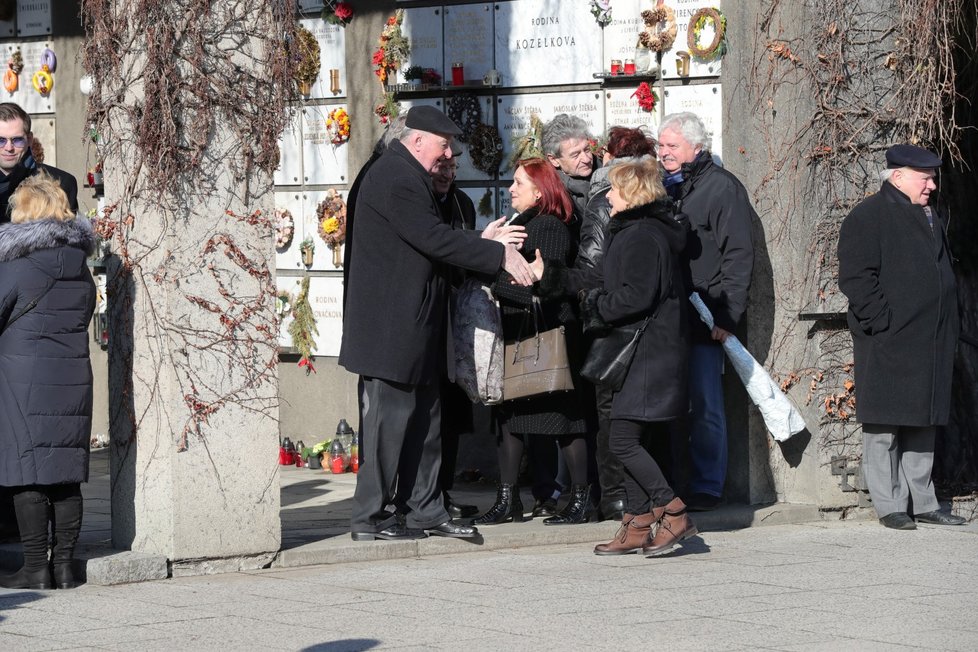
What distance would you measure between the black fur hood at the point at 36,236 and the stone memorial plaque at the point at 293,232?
411 cm

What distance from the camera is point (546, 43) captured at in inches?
381

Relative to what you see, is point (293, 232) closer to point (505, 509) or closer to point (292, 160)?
point (292, 160)

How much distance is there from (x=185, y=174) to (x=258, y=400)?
1.04 metres

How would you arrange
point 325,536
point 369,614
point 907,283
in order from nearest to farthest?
point 369,614
point 325,536
point 907,283

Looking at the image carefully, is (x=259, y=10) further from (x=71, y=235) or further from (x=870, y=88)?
(x=870, y=88)

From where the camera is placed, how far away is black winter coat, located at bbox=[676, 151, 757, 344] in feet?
28.0

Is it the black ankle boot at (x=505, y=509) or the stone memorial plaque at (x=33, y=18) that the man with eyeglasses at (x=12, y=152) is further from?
the stone memorial plaque at (x=33, y=18)

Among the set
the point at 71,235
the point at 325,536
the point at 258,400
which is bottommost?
the point at 325,536

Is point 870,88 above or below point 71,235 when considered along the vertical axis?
above

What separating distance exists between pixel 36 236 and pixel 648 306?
106 inches

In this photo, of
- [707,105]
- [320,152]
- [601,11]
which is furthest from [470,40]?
[707,105]

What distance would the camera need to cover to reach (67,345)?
672cm

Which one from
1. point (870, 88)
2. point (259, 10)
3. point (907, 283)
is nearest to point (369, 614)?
point (259, 10)

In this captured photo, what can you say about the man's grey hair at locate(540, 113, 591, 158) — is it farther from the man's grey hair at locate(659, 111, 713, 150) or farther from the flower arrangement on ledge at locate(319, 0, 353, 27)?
the flower arrangement on ledge at locate(319, 0, 353, 27)
